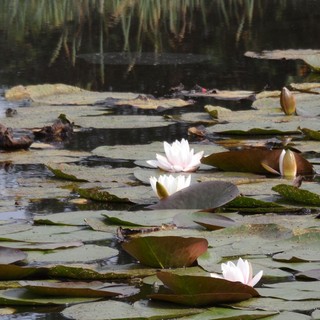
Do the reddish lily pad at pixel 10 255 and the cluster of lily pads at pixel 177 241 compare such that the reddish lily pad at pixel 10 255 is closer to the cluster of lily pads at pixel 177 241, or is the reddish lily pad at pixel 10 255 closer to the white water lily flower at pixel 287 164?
the cluster of lily pads at pixel 177 241

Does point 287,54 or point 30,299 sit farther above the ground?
point 287,54

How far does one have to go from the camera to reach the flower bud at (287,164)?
9.38ft

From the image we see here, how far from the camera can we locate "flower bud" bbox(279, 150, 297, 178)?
286 cm

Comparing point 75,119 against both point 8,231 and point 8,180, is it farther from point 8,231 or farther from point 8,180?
point 8,231

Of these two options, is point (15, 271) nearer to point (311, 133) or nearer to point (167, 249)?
point (167, 249)

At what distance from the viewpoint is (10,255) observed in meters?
2.11

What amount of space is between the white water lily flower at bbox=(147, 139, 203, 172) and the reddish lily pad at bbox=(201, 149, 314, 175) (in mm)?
76

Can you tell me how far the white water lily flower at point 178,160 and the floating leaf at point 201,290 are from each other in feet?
3.41

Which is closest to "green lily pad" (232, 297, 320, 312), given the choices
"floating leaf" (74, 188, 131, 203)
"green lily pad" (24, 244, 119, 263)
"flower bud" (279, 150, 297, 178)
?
"green lily pad" (24, 244, 119, 263)

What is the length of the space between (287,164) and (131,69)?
2.77m

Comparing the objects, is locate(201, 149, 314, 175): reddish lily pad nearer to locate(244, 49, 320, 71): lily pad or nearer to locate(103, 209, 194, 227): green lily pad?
locate(103, 209, 194, 227): green lily pad

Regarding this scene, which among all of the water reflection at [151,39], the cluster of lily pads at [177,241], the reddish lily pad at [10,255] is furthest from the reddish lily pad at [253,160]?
the water reflection at [151,39]

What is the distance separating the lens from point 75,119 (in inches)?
157

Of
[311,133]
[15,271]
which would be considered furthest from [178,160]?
[15,271]
